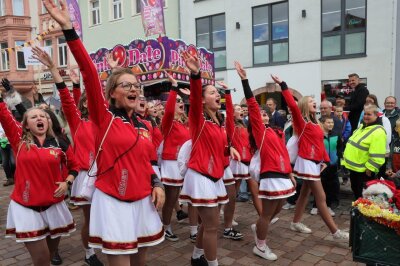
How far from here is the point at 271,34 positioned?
15.8 m

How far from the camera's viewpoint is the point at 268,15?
51.7ft

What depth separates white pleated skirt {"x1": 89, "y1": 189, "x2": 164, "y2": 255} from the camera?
93.6 inches

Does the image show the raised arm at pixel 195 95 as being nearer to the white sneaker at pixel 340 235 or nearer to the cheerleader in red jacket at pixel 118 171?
the cheerleader in red jacket at pixel 118 171

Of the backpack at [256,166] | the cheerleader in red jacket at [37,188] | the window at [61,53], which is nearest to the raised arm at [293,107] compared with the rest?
the backpack at [256,166]

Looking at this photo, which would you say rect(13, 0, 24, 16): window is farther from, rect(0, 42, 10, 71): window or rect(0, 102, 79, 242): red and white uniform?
rect(0, 102, 79, 242): red and white uniform

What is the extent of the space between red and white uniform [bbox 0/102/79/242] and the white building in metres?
13.0

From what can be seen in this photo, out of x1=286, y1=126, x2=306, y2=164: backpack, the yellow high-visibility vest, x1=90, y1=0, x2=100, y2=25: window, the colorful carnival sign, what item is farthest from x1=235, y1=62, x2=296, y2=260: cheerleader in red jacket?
x1=90, y1=0, x2=100, y2=25: window

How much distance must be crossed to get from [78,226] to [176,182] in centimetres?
198

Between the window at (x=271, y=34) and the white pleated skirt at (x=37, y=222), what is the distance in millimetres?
13782

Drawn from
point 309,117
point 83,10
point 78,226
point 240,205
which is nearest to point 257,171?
point 309,117

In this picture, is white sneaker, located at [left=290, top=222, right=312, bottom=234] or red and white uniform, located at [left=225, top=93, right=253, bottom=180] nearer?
white sneaker, located at [left=290, top=222, right=312, bottom=234]

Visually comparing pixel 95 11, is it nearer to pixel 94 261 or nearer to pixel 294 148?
pixel 294 148

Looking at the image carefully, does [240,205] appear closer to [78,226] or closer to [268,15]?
[78,226]

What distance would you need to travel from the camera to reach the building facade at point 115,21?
1930 centimetres
